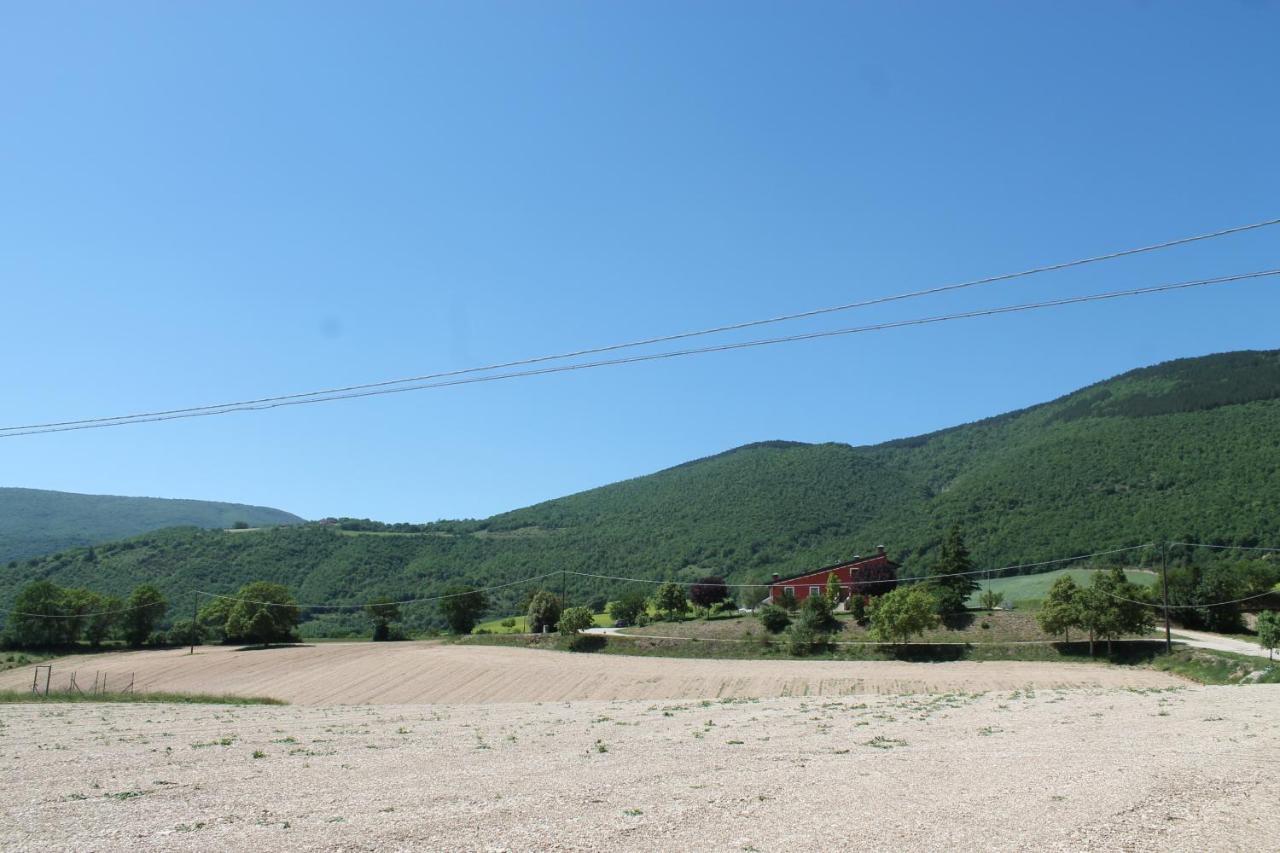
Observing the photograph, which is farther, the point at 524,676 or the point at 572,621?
the point at 572,621

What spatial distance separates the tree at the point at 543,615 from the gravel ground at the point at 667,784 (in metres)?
59.6

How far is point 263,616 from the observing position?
87.4 meters

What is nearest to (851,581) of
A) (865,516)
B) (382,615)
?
(382,615)

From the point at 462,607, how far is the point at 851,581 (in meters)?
41.9

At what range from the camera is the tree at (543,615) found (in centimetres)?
8738

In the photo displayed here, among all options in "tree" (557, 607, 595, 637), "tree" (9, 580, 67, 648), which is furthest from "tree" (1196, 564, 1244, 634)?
"tree" (9, 580, 67, 648)

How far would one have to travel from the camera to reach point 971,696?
3841 centimetres

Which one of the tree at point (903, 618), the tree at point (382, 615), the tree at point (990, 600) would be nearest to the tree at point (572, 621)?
the tree at point (382, 615)

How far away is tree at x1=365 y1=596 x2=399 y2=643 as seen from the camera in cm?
9669

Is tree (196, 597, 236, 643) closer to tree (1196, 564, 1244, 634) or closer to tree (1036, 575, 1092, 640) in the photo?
tree (1036, 575, 1092, 640)

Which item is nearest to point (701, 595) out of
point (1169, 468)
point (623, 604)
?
point (623, 604)

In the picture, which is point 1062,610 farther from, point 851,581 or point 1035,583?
point 851,581

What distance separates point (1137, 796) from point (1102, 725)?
39.7 feet

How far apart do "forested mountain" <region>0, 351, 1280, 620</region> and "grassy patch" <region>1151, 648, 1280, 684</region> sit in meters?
48.3
